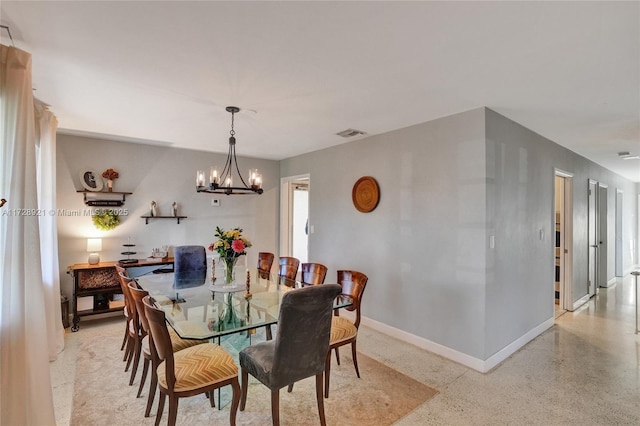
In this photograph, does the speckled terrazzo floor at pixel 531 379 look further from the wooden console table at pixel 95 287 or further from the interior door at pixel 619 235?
the interior door at pixel 619 235

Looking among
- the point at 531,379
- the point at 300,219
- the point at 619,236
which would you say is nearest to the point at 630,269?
the point at 619,236

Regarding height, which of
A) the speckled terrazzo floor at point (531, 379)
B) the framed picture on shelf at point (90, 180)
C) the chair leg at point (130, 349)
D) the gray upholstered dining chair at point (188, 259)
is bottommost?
the speckled terrazzo floor at point (531, 379)

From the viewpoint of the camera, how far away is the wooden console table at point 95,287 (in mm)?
3828

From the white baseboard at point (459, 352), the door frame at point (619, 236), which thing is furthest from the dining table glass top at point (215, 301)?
the door frame at point (619, 236)

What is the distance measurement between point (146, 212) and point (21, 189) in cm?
291

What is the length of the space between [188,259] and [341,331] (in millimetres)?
2453

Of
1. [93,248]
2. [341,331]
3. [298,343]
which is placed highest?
[93,248]

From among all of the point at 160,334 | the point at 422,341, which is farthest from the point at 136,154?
the point at 422,341

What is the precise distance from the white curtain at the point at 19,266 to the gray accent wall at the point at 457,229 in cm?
323

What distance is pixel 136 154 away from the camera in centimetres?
458

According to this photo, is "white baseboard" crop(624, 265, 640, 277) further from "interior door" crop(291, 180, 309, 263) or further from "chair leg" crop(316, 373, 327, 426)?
"chair leg" crop(316, 373, 327, 426)

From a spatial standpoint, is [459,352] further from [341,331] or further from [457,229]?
[341,331]

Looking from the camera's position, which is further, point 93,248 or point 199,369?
point 93,248

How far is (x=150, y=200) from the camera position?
4.70 meters
